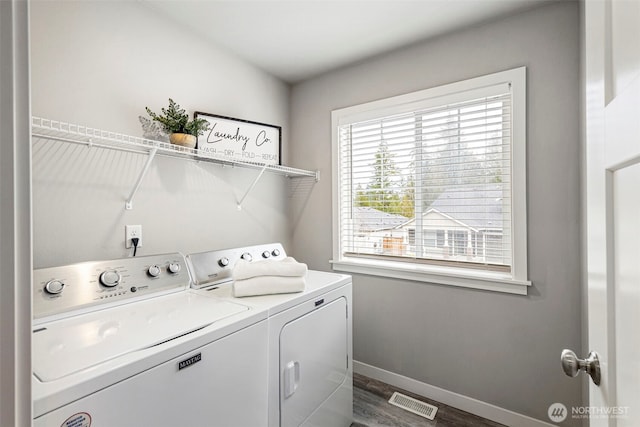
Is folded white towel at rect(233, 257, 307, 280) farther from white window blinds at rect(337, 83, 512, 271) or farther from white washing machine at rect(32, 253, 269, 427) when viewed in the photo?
white window blinds at rect(337, 83, 512, 271)

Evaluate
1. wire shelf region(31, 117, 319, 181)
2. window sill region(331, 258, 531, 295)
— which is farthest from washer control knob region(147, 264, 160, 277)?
window sill region(331, 258, 531, 295)

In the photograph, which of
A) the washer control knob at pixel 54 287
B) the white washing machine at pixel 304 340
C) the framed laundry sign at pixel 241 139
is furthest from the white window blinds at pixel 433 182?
the washer control knob at pixel 54 287

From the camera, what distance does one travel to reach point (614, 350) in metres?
0.57

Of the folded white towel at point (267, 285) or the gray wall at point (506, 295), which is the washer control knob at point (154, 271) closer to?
the folded white towel at point (267, 285)

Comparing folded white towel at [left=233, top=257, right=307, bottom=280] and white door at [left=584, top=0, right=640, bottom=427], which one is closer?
white door at [left=584, top=0, right=640, bottom=427]

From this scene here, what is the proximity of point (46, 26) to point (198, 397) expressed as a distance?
165 cm

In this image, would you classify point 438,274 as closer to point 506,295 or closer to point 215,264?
point 506,295

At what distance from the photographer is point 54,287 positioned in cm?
103

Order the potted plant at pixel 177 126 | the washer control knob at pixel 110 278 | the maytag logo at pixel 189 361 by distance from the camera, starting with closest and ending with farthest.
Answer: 1. the maytag logo at pixel 189 361
2. the washer control knob at pixel 110 278
3. the potted plant at pixel 177 126

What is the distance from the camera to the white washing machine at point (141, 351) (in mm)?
721

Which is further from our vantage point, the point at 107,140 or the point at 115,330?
the point at 107,140

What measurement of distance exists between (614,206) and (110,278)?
155cm

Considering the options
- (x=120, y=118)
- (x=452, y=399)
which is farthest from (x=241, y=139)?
(x=452, y=399)

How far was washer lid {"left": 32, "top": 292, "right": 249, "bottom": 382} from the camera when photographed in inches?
30.4
